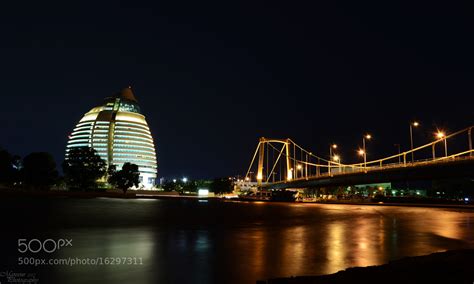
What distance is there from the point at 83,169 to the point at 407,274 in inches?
4020

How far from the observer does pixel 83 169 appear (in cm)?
10212

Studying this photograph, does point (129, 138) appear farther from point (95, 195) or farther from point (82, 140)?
point (95, 195)

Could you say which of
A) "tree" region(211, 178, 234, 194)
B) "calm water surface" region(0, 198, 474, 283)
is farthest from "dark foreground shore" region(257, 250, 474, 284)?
"tree" region(211, 178, 234, 194)

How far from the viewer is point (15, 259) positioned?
1120 centimetres

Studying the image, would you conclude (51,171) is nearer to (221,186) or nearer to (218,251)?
(221,186)

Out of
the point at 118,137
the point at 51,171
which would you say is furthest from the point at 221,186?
the point at 51,171

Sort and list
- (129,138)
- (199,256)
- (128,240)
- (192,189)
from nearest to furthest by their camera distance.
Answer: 1. (199,256)
2. (128,240)
3. (192,189)
4. (129,138)

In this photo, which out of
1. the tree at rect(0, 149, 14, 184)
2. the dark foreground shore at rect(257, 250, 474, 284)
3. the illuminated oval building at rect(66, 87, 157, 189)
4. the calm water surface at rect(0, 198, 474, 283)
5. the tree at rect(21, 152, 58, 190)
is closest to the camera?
the dark foreground shore at rect(257, 250, 474, 284)

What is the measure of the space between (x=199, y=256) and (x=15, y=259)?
4861 millimetres

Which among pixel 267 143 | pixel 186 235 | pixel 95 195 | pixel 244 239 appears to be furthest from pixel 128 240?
pixel 267 143

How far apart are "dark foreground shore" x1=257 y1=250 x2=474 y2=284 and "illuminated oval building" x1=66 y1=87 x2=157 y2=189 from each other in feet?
585

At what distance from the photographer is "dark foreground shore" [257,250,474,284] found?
7695 mm

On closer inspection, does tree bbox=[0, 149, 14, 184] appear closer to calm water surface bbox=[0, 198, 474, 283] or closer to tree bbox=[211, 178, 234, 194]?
tree bbox=[211, 178, 234, 194]

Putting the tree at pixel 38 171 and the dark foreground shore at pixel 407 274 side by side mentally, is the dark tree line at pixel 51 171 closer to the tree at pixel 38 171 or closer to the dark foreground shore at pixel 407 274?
the tree at pixel 38 171
